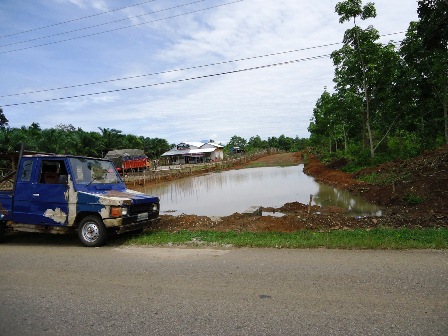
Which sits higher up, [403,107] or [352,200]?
[403,107]

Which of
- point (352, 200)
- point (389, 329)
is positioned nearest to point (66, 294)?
point (389, 329)

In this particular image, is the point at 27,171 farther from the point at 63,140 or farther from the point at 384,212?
the point at 63,140

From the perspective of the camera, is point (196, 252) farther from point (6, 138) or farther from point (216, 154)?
point (216, 154)

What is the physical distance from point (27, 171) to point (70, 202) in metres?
1.63

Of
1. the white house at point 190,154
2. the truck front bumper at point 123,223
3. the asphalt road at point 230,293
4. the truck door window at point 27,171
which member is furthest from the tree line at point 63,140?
the asphalt road at point 230,293

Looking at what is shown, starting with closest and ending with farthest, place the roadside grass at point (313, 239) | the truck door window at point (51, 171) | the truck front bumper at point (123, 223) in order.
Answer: the roadside grass at point (313, 239) → the truck front bumper at point (123, 223) → the truck door window at point (51, 171)

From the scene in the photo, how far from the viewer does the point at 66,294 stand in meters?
4.77

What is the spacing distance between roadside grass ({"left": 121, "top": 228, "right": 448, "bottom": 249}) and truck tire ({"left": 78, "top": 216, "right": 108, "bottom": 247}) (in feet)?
1.99

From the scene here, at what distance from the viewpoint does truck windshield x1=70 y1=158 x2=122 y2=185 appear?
8180mm

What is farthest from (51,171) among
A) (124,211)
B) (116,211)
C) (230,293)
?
(230,293)

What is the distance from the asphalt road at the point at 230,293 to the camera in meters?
3.68

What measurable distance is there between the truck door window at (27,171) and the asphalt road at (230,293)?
7.59 feet

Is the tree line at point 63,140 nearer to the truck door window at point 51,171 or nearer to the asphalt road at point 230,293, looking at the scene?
the truck door window at point 51,171

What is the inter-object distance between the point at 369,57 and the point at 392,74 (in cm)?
221
